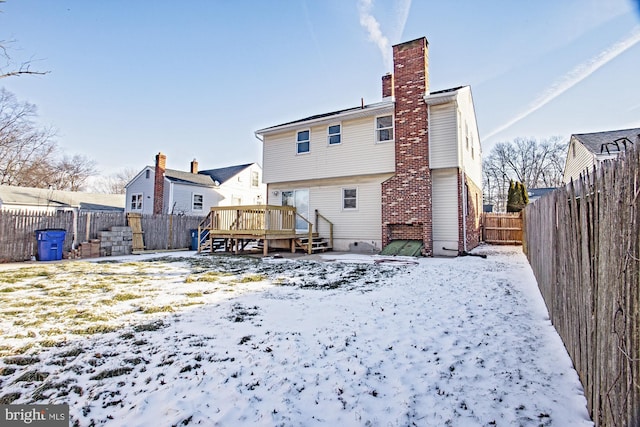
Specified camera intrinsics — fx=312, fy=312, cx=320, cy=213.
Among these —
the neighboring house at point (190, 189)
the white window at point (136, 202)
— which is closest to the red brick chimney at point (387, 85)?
the neighboring house at point (190, 189)

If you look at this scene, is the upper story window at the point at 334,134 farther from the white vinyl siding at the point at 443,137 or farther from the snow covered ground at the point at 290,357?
the snow covered ground at the point at 290,357

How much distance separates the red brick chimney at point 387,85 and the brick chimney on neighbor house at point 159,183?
15.5 m

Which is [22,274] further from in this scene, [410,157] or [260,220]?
[410,157]

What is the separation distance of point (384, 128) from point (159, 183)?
635 inches

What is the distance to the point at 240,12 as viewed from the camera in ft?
33.4

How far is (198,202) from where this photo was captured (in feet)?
76.1

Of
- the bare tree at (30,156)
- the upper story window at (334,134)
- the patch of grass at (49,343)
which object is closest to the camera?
the patch of grass at (49,343)

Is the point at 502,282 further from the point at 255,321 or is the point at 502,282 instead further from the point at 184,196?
the point at 184,196

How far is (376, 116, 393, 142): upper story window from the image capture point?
1222cm

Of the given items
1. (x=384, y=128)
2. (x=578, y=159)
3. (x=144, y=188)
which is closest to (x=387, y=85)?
(x=384, y=128)

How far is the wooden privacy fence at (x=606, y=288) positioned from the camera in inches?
55.2

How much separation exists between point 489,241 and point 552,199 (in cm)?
1501

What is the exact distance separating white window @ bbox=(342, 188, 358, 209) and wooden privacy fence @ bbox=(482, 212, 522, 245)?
29.7ft

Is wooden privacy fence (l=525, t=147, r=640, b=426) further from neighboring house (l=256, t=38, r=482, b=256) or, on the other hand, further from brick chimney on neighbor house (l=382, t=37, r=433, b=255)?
neighboring house (l=256, t=38, r=482, b=256)
